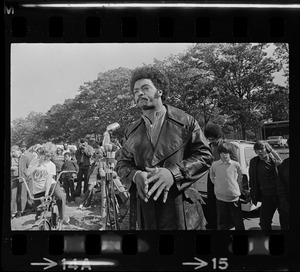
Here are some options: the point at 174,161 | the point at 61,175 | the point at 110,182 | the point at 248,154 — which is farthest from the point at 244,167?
the point at 61,175

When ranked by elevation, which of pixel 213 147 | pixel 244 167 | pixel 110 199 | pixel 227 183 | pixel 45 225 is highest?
pixel 213 147

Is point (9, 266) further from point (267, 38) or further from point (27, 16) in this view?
point (267, 38)

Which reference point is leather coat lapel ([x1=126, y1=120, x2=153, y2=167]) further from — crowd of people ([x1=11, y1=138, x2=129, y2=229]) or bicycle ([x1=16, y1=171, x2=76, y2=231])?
Result: bicycle ([x1=16, y1=171, x2=76, y2=231])

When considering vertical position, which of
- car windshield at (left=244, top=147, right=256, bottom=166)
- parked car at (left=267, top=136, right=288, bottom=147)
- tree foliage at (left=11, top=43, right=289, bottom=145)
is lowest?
car windshield at (left=244, top=147, right=256, bottom=166)

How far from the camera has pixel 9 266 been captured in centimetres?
385

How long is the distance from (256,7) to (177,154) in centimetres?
112

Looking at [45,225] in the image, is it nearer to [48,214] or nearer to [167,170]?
[48,214]

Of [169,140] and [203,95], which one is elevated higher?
[203,95]

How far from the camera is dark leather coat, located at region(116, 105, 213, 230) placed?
12.4ft

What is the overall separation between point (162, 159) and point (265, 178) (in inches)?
27.7

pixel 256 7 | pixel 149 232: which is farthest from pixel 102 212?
pixel 256 7

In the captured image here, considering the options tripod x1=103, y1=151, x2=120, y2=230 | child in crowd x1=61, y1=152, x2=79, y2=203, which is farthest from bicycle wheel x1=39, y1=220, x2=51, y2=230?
tripod x1=103, y1=151, x2=120, y2=230

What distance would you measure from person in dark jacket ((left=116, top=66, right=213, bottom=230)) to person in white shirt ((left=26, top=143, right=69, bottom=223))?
1.46 feet

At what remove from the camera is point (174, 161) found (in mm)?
3779
